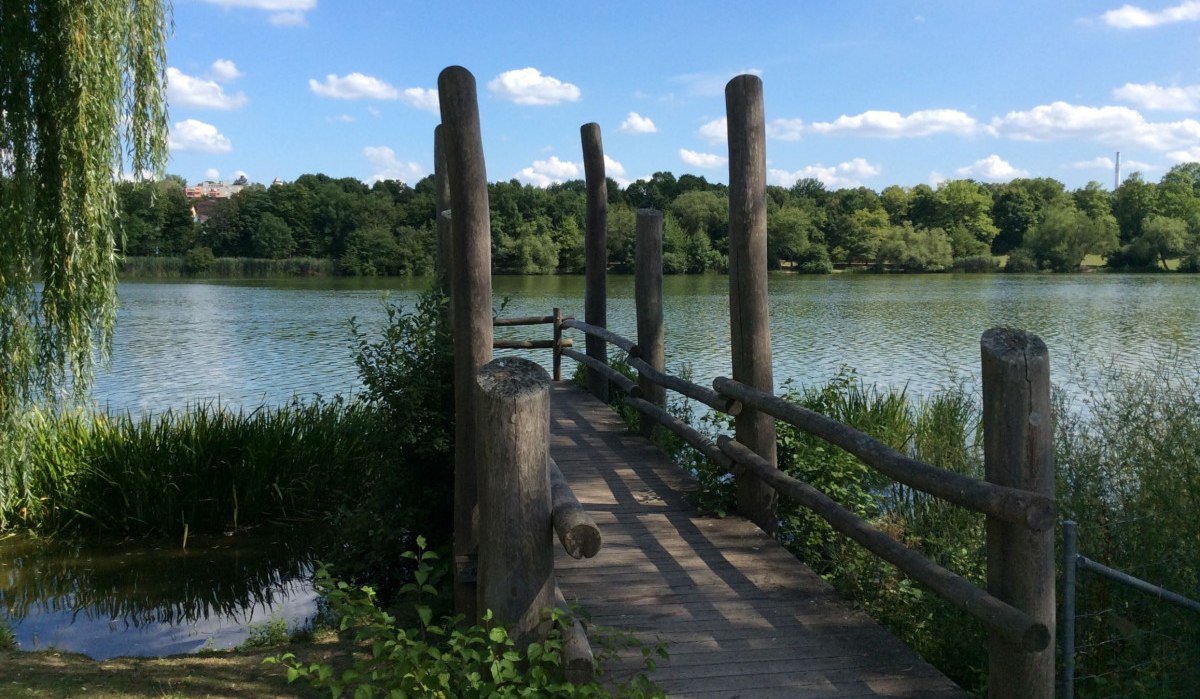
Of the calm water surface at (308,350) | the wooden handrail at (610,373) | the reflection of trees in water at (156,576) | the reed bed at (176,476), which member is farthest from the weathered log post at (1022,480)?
the reed bed at (176,476)

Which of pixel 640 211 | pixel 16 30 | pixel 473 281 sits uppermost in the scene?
pixel 16 30

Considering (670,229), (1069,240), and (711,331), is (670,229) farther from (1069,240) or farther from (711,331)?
(711,331)

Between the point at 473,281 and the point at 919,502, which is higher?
the point at 473,281

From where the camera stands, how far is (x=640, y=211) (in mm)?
8180

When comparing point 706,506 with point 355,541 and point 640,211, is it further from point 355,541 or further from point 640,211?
point 640,211

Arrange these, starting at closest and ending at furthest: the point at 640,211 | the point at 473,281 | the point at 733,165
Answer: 1. the point at 473,281
2. the point at 733,165
3. the point at 640,211

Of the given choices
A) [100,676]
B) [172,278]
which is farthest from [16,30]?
[172,278]

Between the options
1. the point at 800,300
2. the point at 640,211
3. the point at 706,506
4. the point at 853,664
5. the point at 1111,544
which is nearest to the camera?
the point at 853,664

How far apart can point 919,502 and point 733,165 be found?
3057 mm

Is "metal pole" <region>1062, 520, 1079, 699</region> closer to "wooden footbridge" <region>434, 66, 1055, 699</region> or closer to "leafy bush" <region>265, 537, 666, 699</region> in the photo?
"wooden footbridge" <region>434, 66, 1055, 699</region>

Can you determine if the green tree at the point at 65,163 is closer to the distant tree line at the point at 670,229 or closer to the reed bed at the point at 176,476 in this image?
the reed bed at the point at 176,476

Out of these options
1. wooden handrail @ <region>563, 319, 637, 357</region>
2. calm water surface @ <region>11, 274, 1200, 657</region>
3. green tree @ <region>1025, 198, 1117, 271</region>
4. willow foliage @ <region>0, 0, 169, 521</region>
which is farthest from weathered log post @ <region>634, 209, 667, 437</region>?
green tree @ <region>1025, 198, 1117, 271</region>

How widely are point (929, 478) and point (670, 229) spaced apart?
44.8 metres

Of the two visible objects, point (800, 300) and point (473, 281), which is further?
point (800, 300)
